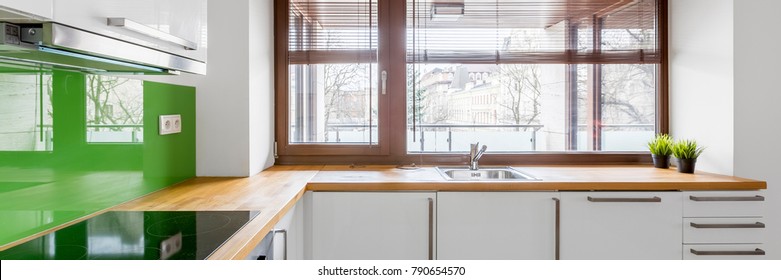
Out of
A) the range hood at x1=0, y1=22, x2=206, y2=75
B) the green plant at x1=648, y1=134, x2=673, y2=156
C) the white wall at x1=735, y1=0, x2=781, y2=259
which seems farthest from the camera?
the green plant at x1=648, y1=134, x2=673, y2=156

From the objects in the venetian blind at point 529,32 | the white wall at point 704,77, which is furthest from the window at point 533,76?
the white wall at point 704,77

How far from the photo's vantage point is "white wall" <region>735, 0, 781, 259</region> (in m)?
2.57

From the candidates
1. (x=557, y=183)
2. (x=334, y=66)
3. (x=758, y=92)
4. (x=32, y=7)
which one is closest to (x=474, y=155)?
(x=557, y=183)

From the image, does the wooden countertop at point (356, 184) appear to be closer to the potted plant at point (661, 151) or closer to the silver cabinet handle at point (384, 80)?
the potted plant at point (661, 151)

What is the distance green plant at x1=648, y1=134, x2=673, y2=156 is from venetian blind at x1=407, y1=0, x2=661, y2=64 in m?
0.56

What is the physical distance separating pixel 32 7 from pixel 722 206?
277 centimetres

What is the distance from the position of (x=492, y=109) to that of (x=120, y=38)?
7.80ft

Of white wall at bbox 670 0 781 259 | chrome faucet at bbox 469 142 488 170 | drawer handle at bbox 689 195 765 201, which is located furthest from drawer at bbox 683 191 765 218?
chrome faucet at bbox 469 142 488 170

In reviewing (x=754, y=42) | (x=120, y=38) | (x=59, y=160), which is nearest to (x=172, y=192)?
(x=59, y=160)

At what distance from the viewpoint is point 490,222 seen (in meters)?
2.37

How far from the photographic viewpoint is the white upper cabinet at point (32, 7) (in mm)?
879

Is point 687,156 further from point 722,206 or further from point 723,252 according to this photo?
point 723,252

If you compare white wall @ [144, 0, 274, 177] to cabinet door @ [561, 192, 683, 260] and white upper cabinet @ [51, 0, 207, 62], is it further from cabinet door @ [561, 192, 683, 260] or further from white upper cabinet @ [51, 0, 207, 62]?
cabinet door @ [561, 192, 683, 260]

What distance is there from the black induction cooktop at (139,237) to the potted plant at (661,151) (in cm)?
237
